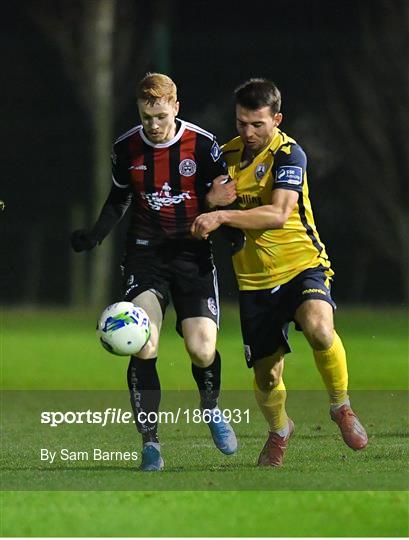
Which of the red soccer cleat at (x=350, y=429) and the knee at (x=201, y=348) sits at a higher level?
the knee at (x=201, y=348)

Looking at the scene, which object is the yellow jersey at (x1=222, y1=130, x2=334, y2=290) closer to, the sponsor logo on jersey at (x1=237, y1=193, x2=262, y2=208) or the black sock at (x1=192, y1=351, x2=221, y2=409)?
the sponsor logo on jersey at (x1=237, y1=193, x2=262, y2=208)

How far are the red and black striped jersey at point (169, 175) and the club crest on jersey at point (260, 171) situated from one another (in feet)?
0.70

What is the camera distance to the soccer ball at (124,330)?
738 centimetres

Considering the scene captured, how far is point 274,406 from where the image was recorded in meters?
7.83

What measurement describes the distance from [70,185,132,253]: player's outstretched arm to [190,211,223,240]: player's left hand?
0.64m

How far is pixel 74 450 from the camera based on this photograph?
8.45 m

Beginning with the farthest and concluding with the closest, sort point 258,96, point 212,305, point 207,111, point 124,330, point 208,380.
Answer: point 207,111, point 208,380, point 212,305, point 258,96, point 124,330

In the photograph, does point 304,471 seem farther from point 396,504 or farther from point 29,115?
point 29,115

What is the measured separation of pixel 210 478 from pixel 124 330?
0.86 m

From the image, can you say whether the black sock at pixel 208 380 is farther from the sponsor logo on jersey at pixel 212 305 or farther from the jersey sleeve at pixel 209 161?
the jersey sleeve at pixel 209 161

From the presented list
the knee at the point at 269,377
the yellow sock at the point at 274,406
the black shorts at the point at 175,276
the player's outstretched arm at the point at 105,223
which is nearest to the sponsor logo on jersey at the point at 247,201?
the black shorts at the point at 175,276

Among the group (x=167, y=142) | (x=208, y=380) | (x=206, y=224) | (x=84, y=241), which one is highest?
(x=167, y=142)

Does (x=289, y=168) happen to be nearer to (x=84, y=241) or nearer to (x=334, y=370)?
(x=334, y=370)

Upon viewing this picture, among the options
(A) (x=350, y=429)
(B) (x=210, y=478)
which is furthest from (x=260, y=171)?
(B) (x=210, y=478)
